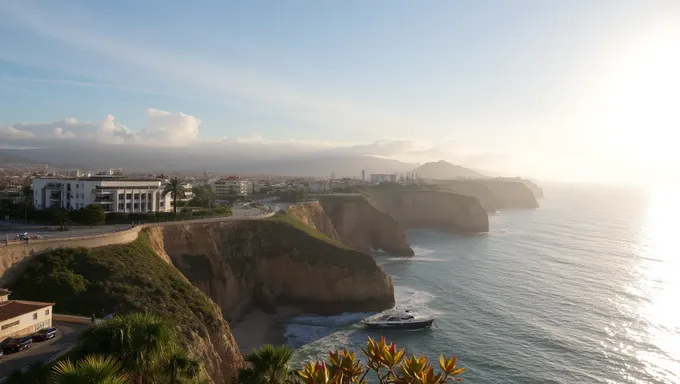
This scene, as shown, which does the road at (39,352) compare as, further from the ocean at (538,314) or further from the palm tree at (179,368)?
the ocean at (538,314)

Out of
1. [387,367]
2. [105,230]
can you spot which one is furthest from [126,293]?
[387,367]

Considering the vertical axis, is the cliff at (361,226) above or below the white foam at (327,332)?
above

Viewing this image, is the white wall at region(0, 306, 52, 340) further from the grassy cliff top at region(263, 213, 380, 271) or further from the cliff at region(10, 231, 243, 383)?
the grassy cliff top at region(263, 213, 380, 271)

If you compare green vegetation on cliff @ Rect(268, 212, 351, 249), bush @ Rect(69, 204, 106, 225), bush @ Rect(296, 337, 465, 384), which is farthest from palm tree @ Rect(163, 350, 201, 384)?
green vegetation on cliff @ Rect(268, 212, 351, 249)

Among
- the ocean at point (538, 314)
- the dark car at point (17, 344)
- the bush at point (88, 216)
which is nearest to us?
the dark car at point (17, 344)

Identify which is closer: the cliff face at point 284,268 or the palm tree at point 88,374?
the palm tree at point 88,374

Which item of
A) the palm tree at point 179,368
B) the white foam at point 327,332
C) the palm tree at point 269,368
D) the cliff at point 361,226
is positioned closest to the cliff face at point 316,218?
the cliff at point 361,226

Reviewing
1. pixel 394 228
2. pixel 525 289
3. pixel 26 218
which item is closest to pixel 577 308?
pixel 525 289
